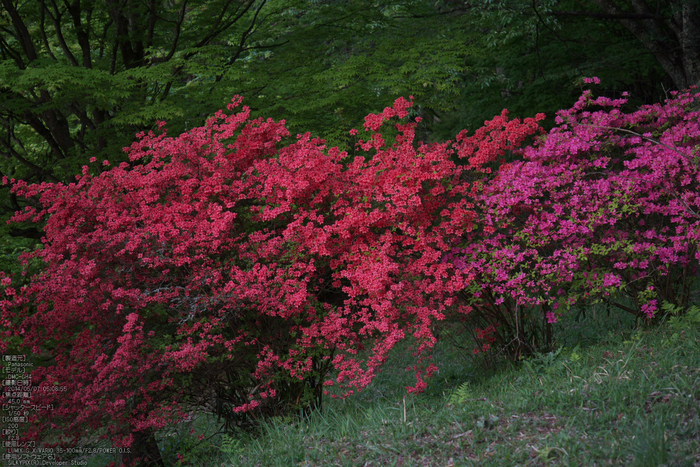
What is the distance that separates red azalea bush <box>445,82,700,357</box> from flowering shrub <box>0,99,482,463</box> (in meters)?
0.36

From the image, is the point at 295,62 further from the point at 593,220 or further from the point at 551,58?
the point at 593,220

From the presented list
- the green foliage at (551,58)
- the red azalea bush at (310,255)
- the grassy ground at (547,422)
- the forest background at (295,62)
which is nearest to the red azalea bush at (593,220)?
the red azalea bush at (310,255)

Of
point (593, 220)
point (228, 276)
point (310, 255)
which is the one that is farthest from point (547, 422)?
point (228, 276)

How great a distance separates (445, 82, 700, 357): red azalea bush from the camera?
5172mm

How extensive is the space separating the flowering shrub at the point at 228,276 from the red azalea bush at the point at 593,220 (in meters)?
0.36

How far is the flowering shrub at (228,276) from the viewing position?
16.8ft

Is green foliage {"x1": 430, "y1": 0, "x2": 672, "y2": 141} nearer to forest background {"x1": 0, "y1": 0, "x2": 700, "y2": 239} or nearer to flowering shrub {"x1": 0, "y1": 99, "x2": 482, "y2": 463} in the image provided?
forest background {"x1": 0, "y1": 0, "x2": 700, "y2": 239}

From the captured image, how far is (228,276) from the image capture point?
564 cm

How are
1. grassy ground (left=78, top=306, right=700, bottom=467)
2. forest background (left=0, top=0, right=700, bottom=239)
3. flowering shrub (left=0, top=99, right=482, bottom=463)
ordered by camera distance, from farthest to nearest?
1. forest background (left=0, top=0, right=700, bottom=239)
2. flowering shrub (left=0, top=99, right=482, bottom=463)
3. grassy ground (left=78, top=306, right=700, bottom=467)

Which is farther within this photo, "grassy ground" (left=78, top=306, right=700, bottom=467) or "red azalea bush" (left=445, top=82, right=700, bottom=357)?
"red azalea bush" (left=445, top=82, right=700, bottom=357)

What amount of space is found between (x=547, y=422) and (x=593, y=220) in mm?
2183

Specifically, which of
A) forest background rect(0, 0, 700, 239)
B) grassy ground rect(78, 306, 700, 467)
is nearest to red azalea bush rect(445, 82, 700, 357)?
grassy ground rect(78, 306, 700, 467)

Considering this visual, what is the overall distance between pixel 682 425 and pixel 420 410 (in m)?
1.94

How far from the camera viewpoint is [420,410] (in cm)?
461
